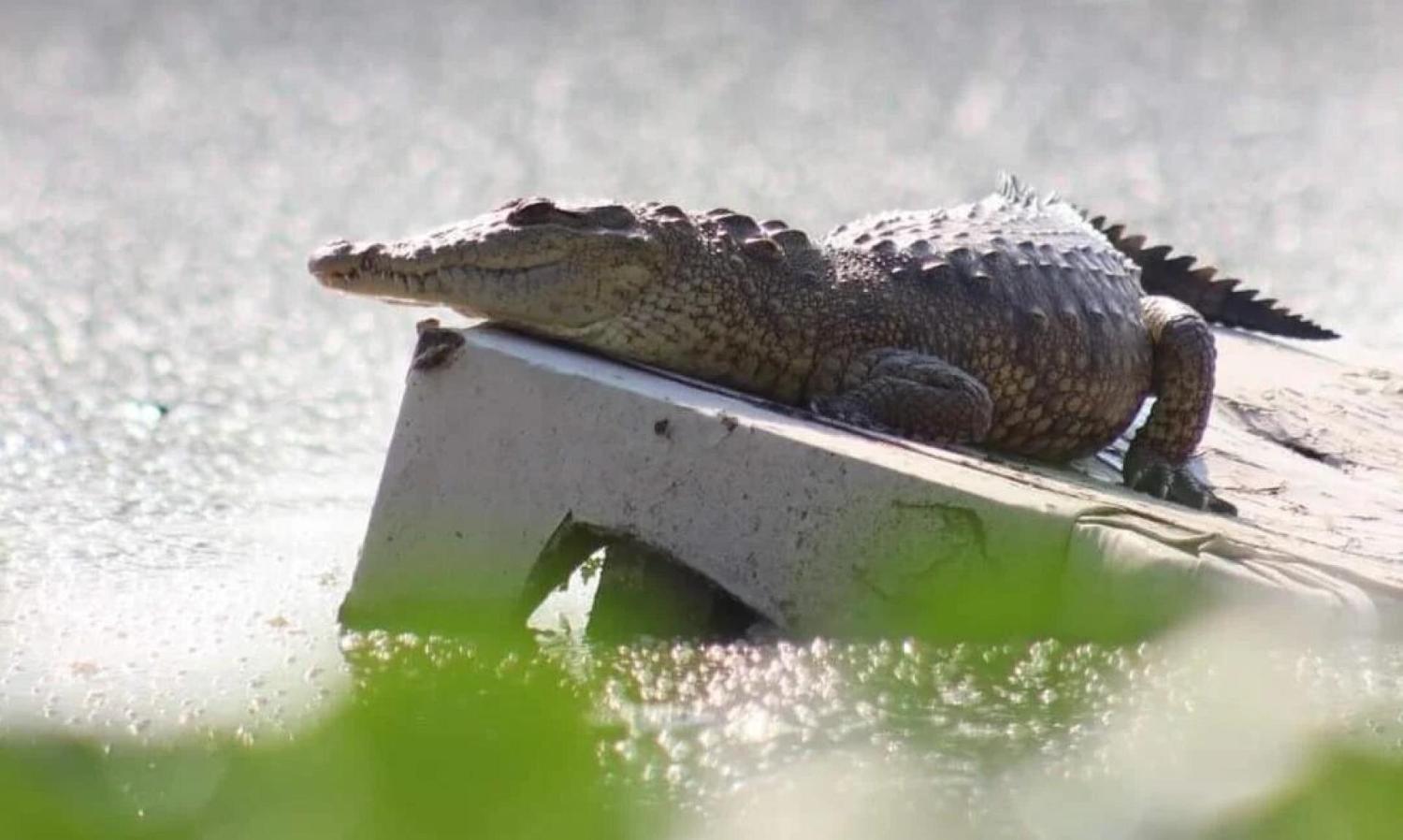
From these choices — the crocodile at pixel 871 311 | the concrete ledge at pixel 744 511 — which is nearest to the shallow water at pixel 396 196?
the concrete ledge at pixel 744 511

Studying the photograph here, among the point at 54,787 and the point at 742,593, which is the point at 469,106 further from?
the point at 54,787

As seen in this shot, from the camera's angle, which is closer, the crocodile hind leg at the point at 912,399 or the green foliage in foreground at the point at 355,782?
the green foliage in foreground at the point at 355,782

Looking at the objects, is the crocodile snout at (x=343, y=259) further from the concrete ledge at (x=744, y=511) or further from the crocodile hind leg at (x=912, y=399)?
the crocodile hind leg at (x=912, y=399)

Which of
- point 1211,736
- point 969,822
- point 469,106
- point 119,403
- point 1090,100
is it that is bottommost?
point 119,403

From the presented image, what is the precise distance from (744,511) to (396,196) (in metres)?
7.62

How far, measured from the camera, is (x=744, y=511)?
11.4ft

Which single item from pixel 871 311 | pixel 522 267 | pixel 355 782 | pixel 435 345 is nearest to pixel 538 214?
pixel 522 267

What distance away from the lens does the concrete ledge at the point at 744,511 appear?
10.7ft

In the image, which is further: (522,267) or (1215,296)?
(1215,296)

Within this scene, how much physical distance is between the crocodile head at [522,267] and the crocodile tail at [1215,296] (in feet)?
11.3

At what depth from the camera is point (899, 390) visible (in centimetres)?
425

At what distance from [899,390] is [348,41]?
463 inches

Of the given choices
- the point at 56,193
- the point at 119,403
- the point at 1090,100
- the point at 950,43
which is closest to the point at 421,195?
the point at 56,193

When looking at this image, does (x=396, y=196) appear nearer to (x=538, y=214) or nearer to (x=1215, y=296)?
(x=1215, y=296)
